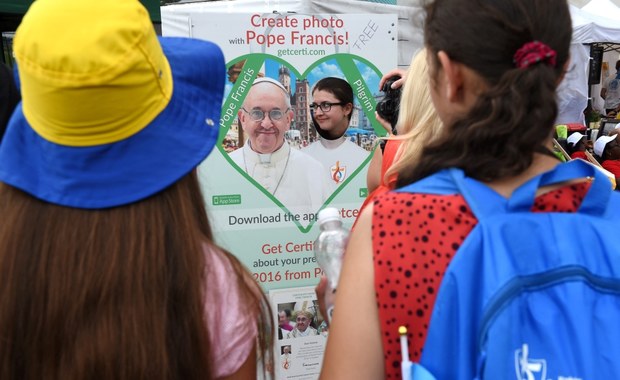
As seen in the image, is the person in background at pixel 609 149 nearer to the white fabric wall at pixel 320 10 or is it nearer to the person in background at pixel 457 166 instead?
the white fabric wall at pixel 320 10

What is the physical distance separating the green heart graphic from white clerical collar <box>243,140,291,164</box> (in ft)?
0.24

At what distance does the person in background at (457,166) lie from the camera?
90 cm

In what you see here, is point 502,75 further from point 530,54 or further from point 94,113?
point 94,113

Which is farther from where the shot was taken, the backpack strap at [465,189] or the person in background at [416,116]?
the person in background at [416,116]

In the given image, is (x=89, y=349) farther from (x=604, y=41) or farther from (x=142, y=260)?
(x=604, y=41)

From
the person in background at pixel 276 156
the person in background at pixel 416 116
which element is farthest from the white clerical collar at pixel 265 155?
the person in background at pixel 416 116

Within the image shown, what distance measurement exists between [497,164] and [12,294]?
83 cm

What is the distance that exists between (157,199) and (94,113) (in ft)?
0.56

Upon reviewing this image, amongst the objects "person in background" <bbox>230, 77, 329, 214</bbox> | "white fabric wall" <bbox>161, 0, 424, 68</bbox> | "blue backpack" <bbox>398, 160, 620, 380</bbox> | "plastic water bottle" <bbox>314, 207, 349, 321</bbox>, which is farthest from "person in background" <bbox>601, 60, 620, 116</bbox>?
"blue backpack" <bbox>398, 160, 620, 380</bbox>

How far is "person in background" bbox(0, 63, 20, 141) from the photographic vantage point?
154cm

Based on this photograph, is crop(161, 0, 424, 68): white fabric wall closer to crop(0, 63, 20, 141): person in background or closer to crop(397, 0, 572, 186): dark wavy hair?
crop(0, 63, 20, 141): person in background

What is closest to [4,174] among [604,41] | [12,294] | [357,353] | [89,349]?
[12,294]

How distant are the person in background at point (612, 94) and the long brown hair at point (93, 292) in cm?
1313

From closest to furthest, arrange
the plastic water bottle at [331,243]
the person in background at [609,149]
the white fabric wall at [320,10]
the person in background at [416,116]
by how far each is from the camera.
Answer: the plastic water bottle at [331,243] < the person in background at [416,116] < the white fabric wall at [320,10] < the person in background at [609,149]
